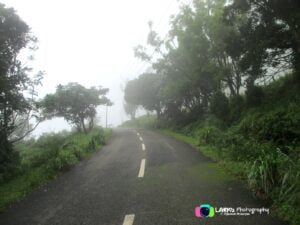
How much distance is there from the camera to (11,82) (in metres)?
10.4

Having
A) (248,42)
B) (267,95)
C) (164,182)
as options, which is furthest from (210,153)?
(267,95)

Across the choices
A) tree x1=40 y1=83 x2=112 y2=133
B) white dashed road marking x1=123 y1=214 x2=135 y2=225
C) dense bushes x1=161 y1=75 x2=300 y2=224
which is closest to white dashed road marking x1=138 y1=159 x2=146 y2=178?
dense bushes x1=161 y1=75 x2=300 y2=224

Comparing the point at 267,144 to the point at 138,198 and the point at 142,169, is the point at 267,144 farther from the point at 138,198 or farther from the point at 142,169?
the point at 138,198

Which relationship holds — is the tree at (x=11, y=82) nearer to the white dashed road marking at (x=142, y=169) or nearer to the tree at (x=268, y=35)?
the white dashed road marking at (x=142, y=169)

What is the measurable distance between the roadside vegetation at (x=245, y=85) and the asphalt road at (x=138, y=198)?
2.38ft

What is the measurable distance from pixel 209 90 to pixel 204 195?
742 inches

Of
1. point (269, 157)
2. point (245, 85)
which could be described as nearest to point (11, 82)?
point (269, 157)

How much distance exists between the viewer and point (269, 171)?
5.61 metres

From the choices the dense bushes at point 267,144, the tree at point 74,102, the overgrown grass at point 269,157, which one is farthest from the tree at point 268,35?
the tree at point 74,102

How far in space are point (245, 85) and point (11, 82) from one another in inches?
582

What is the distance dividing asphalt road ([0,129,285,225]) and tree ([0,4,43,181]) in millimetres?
2873

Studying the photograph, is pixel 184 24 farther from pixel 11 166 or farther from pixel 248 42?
pixel 11 166

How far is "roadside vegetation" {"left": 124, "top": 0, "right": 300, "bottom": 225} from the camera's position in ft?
19.5

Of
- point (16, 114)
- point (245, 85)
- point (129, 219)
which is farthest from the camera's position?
point (245, 85)
